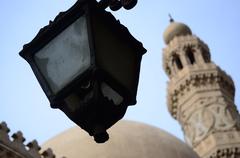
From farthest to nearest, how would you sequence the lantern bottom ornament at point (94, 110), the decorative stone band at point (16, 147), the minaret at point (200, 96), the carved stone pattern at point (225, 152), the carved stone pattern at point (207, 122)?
the carved stone pattern at point (207, 122) < the minaret at point (200, 96) < the carved stone pattern at point (225, 152) < the decorative stone band at point (16, 147) < the lantern bottom ornament at point (94, 110)

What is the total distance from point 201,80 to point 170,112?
1744 mm

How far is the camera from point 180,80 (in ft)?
62.5

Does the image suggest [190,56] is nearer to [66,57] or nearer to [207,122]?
[207,122]

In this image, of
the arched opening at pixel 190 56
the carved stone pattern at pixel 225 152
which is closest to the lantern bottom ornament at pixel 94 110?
the carved stone pattern at pixel 225 152

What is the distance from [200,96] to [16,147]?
11129mm

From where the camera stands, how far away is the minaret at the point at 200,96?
1697cm

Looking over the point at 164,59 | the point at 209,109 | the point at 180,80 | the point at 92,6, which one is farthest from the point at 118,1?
the point at 164,59

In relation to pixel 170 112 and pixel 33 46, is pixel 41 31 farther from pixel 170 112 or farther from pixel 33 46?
pixel 170 112

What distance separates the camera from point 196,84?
18.6 m

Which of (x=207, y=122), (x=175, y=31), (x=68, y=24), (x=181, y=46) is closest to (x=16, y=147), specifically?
(x=68, y=24)

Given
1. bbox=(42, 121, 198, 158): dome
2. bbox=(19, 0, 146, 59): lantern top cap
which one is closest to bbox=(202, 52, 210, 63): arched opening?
bbox=(42, 121, 198, 158): dome

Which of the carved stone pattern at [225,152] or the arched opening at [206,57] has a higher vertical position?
the arched opening at [206,57]

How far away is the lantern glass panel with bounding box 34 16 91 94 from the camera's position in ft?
5.65

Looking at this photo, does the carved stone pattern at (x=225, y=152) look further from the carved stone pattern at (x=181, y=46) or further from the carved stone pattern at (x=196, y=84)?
the carved stone pattern at (x=181, y=46)
